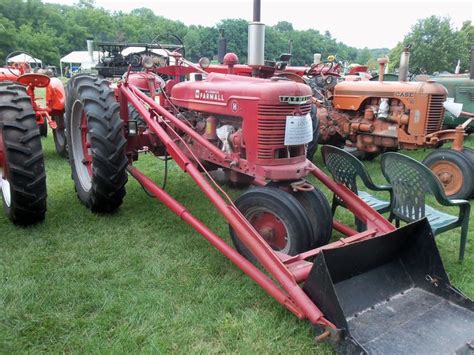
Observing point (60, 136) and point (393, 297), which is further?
point (60, 136)

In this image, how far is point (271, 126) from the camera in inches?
121

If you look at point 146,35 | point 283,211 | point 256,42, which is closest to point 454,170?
point 256,42

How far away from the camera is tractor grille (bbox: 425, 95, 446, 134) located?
565 cm

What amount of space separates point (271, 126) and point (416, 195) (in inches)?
50.0

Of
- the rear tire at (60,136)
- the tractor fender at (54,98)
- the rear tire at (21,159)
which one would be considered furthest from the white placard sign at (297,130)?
the rear tire at (60,136)

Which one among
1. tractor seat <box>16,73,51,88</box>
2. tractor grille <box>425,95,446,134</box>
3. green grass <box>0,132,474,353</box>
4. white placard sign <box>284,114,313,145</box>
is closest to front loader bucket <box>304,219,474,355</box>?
green grass <box>0,132,474,353</box>

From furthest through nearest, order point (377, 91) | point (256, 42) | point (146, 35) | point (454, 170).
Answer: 1. point (146, 35)
2. point (377, 91)
3. point (454, 170)
4. point (256, 42)

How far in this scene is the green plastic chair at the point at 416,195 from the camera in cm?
318

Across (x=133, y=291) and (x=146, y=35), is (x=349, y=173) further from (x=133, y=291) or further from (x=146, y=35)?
(x=146, y=35)

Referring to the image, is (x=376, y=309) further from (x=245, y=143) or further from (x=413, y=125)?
(x=413, y=125)

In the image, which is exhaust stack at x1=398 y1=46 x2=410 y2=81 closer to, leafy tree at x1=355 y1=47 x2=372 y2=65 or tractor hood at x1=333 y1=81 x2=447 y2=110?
tractor hood at x1=333 y1=81 x2=447 y2=110

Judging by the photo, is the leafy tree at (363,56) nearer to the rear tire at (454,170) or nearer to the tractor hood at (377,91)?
the tractor hood at (377,91)

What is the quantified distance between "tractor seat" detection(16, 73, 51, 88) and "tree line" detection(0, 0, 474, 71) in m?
30.7

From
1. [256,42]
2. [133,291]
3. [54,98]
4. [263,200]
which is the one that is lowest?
[133,291]
